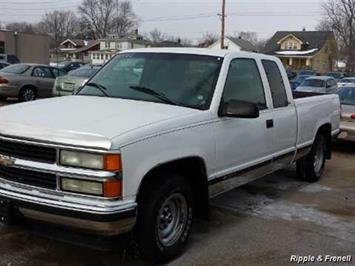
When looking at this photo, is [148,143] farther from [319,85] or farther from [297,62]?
[297,62]

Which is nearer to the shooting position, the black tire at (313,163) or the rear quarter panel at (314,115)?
the rear quarter panel at (314,115)

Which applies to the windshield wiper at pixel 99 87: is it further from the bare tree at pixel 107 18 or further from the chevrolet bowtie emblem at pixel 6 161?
the bare tree at pixel 107 18

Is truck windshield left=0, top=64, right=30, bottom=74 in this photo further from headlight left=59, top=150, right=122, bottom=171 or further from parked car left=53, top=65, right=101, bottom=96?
headlight left=59, top=150, right=122, bottom=171

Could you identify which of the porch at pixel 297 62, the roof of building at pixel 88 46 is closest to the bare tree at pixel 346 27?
the porch at pixel 297 62

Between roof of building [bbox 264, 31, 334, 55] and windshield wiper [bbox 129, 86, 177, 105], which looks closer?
windshield wiper [bbox 129, 86, 177, 105]

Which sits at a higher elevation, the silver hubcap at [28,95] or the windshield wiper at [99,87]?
the windshield wiper at [99,87]

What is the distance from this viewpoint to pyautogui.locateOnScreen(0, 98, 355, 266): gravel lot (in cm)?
468

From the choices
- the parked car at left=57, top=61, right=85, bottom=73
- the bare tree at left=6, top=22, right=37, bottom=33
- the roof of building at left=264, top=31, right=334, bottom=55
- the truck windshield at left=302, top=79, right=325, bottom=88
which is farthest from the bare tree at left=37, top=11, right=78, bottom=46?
the truck windshield at left=302, top=79, right=325, bottom=88

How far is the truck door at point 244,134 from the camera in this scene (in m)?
5.20

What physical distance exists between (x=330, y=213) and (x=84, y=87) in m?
3.28

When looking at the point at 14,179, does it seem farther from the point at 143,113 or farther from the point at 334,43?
the point at 334,43

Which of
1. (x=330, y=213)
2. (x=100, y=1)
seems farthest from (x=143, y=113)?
(x=100, y=1)

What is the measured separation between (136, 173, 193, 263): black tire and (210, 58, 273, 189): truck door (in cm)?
57

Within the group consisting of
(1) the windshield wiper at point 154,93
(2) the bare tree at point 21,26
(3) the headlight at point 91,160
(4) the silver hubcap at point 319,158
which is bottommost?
(4) the silver hubcap at point 319,158
